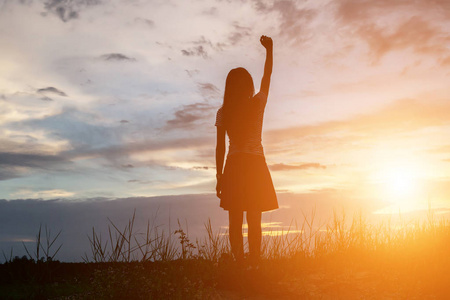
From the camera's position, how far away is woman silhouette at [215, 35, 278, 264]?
5.56 metres

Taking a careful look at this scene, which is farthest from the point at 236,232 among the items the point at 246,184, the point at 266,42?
the point at 266,42

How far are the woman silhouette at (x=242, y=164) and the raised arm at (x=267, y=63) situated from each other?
6.5 inches

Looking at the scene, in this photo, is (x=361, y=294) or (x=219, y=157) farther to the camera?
(x=219, y=157)

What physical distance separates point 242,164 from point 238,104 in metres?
0.80

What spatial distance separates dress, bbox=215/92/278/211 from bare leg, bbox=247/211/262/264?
9 centimetres

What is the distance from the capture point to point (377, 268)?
20.5 ft

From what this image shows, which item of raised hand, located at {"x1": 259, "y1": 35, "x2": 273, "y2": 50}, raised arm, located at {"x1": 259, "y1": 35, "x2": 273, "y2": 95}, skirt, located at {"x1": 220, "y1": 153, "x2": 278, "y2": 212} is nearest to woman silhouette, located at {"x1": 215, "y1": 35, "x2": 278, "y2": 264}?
skirt, located at {"x1": 220, "y1": 153, "x2": 278, "y2": 212}

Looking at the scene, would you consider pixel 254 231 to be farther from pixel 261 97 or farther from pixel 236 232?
pixel 261 97

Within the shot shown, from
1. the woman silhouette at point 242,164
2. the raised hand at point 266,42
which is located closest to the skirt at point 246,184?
the woman silhouette at point 242,164

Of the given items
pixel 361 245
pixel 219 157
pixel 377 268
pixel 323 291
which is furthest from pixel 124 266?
pixel 361 245

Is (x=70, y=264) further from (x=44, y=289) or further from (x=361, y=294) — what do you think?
(x=361, y=294)

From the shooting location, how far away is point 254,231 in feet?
18.6

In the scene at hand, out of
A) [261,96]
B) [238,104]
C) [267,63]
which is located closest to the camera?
[238,104]

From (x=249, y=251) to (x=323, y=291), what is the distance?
1.11m
